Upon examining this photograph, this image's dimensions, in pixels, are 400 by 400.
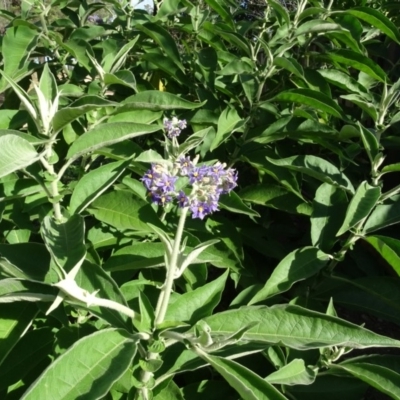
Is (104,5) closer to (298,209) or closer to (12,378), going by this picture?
(298,209)

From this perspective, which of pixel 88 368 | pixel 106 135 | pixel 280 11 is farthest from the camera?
pixel 280 11

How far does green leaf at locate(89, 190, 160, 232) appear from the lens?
1.60m

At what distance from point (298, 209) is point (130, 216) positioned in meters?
0.70

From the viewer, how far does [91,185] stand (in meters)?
1.52

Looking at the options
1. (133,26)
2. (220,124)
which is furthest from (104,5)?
(220,124)

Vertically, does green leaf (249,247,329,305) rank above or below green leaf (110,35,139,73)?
below

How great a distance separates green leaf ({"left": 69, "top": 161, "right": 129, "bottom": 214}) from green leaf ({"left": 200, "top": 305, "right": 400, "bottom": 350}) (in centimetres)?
49

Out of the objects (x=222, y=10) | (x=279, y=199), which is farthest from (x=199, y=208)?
(x=222, y=10)

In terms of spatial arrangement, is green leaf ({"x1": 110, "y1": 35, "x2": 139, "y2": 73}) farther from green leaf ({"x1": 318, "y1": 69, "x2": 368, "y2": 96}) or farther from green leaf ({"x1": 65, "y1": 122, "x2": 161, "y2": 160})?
green leaf ({"x1": 318, "y1": 69, "x2": 368, "y2": 96})

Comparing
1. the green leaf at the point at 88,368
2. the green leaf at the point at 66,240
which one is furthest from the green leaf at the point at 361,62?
the green leaf at the point at 88,368

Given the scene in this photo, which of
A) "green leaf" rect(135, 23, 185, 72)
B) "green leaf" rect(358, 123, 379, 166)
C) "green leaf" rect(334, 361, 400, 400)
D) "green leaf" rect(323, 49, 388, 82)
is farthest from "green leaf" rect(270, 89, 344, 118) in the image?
"green leaf" rect(334, 361, 400, 400)

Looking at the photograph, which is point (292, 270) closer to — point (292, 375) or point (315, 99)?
point (292, 375)

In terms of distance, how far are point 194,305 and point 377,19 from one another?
4.76 ft

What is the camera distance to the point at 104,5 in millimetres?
2549
